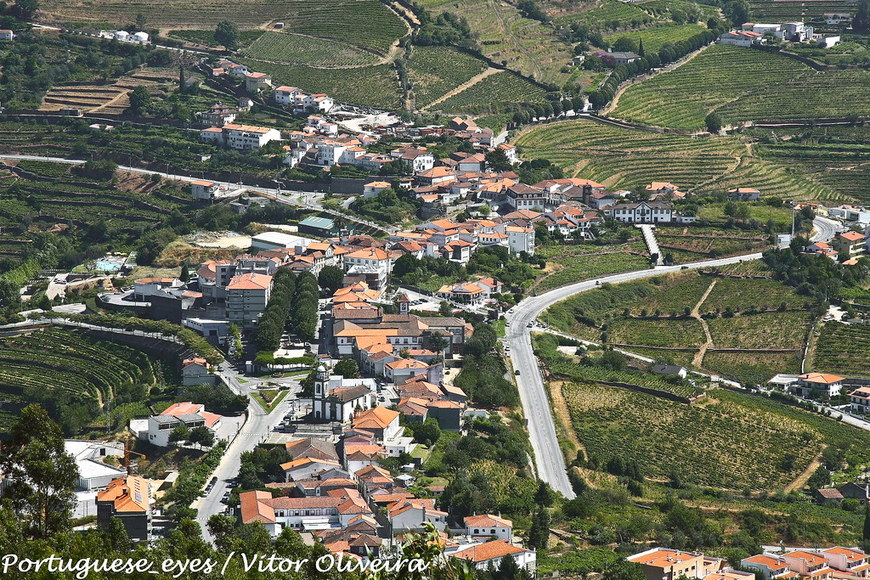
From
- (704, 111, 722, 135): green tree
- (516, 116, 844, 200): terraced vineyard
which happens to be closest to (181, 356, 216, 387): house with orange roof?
(516, 116, 844, 200): terraced vineyard

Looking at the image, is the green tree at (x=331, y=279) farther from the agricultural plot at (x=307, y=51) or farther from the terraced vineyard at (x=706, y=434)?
the agricultural plot at (x=307, y=51)

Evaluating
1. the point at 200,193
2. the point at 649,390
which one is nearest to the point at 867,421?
the point at 649,390

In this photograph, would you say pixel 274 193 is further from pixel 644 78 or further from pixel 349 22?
pixel 644 78

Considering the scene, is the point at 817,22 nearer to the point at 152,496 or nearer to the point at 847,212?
the point at 847,212

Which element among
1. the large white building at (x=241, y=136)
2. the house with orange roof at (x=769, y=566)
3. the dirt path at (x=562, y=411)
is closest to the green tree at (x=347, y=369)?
the dirt path at (x=562, y=411)

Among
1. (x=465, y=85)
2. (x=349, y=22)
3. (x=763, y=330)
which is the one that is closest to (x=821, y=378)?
(x=763, y=330)
